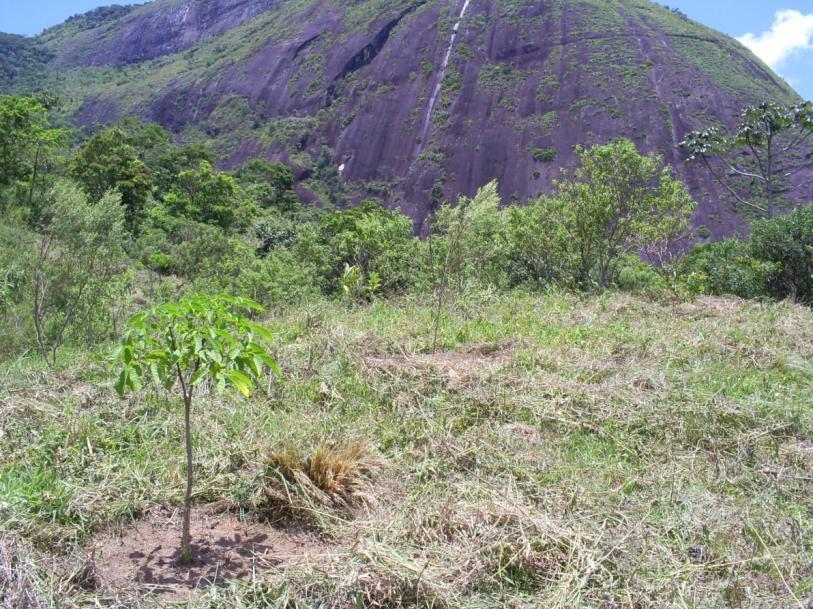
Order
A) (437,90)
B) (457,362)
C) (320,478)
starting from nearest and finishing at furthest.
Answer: (320,478) → (457,362) → (437,90)

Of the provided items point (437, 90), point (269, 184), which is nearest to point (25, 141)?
point (269, 184)

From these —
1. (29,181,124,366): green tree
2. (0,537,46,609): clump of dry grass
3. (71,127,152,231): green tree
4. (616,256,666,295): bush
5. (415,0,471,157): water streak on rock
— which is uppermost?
(415,0,471,157): water streak on rock

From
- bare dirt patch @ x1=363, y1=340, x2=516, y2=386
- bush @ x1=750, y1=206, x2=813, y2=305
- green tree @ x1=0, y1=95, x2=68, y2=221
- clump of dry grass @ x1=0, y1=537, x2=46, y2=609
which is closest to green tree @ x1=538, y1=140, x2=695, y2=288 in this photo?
bush @ x1=750, y1=206, x2=813, y2=305

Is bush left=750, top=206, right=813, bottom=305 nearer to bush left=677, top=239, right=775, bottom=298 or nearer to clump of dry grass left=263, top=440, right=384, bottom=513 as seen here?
bush left=677, top=239, right=775, bottom=298

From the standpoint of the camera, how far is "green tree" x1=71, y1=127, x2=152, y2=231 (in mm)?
24281

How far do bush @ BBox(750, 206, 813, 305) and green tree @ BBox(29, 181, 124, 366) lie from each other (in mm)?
9764

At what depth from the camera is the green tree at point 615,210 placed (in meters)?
10.2

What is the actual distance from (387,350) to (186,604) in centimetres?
336

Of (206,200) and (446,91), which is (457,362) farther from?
(446,91)

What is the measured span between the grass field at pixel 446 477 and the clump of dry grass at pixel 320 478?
0.04ft

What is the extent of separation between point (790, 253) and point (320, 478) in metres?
8.71

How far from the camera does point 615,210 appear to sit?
10.3 meters

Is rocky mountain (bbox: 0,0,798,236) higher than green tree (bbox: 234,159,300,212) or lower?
higher

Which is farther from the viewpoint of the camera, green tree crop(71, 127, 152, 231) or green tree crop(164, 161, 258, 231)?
green tree crop(164, 161, 258, 231)
